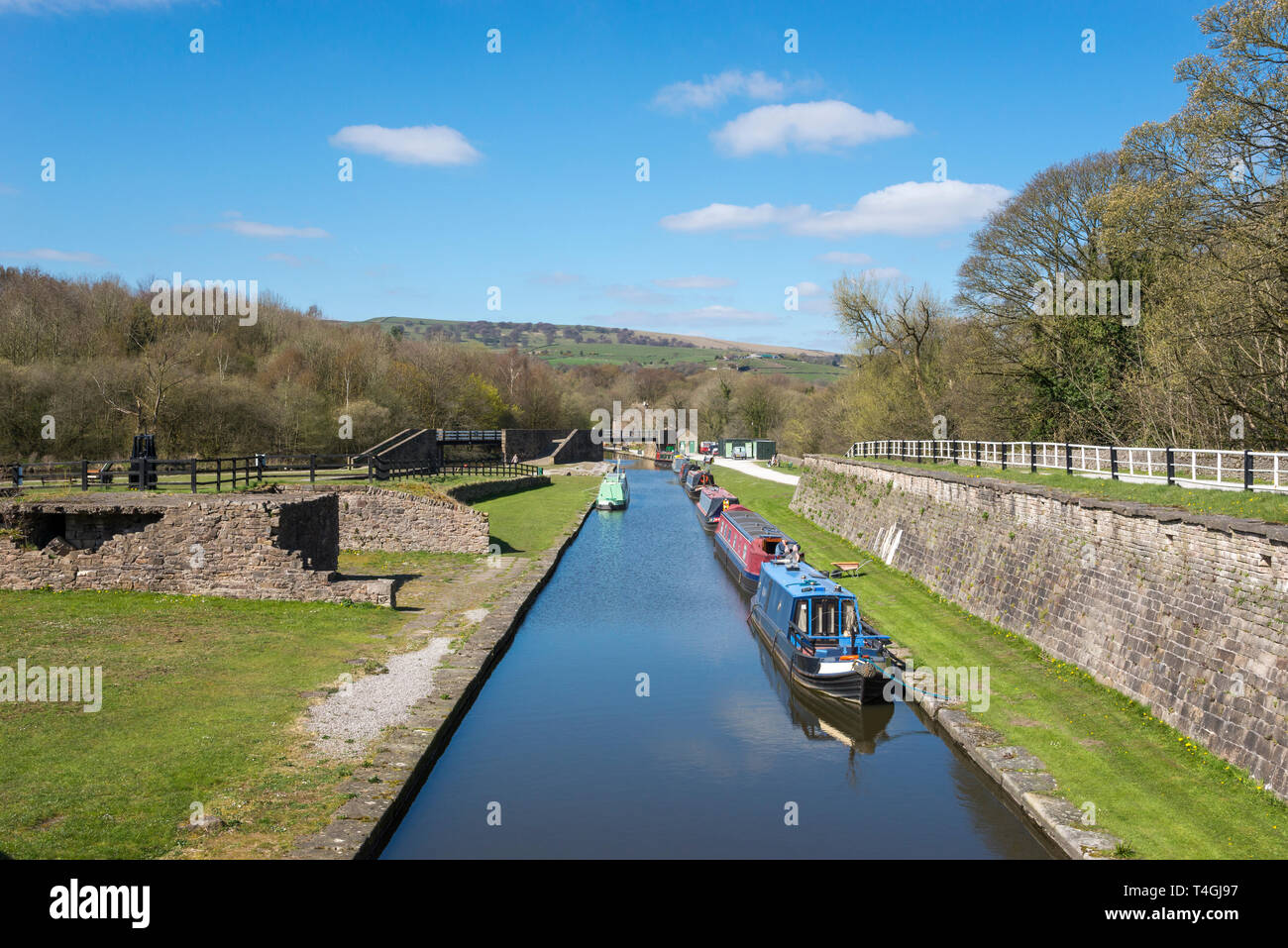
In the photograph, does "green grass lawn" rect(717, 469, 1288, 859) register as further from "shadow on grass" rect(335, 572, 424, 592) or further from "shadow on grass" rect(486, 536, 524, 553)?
"shadow on grass" rect(486, 536, 524, 553)

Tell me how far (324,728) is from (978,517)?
656 inches

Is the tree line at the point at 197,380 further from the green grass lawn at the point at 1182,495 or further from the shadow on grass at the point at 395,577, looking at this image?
the green grass lawn at the point at 1182,495

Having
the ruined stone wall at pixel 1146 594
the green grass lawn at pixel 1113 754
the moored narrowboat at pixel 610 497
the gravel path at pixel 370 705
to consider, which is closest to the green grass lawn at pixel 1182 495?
the ruined stone wall at pixel 1146 594

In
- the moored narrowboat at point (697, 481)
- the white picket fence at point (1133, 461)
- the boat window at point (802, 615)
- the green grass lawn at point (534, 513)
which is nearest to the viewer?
the white picket fence at point (1133, 461)

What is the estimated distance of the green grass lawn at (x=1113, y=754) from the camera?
10.1 m

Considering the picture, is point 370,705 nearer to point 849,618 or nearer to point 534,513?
point 849,618

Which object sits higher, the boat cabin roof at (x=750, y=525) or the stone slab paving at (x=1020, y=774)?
the boat cabin roof at (x=750, y=525)

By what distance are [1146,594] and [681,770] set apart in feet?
26.1

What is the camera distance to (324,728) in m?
13.0

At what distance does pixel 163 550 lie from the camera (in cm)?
2000

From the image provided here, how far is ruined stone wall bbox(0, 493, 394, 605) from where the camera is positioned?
63.9ft

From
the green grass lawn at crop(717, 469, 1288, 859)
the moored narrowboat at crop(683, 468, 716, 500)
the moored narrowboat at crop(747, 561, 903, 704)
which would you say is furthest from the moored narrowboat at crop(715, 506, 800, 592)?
the moored narrowboat at crop(683, 468, 716, 500)

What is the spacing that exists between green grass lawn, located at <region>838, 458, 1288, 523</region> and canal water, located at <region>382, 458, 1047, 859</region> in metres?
5.83

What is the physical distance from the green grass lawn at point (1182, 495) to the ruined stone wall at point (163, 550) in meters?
16.8
